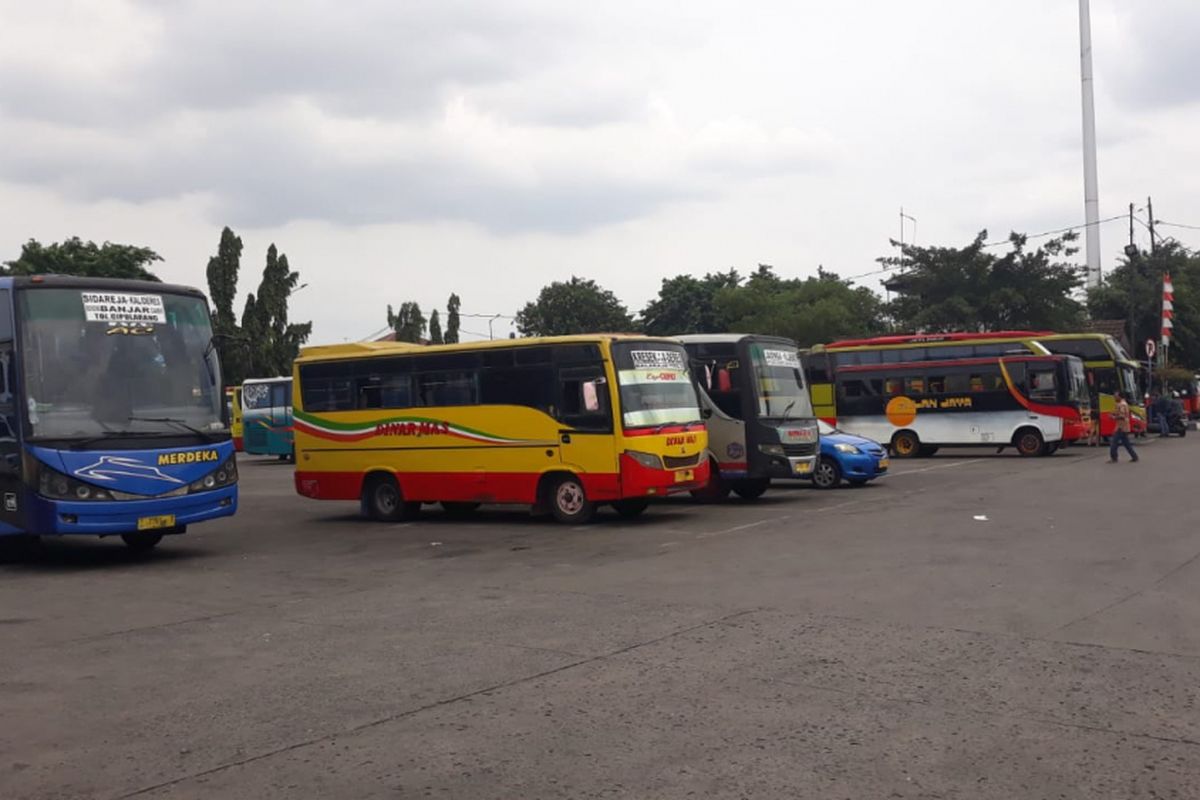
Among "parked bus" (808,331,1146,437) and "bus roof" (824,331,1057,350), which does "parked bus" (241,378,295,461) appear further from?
"bus roof" (824,331,1057,350)

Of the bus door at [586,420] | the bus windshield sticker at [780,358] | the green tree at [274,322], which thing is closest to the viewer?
the bus door at [586,420]

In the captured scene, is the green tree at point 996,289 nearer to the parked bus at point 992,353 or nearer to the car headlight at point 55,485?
the parked bus at point 992,353

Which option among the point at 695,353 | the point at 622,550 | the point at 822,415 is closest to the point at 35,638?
the point at 622,550

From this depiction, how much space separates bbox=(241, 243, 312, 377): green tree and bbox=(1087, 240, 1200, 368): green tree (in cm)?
4108

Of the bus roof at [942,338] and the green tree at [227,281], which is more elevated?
the green tree at [227,281]

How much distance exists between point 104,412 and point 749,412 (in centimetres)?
1053

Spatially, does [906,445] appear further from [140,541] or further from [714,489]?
[140,541]

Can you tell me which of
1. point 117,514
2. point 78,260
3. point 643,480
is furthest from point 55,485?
point 78,260

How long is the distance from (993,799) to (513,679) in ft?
11.0

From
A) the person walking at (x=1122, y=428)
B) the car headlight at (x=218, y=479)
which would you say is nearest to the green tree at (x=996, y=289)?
the person walking at (x=1122, y=428)

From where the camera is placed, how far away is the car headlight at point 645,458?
17000 mm

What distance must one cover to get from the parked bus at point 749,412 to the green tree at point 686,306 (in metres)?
51.4

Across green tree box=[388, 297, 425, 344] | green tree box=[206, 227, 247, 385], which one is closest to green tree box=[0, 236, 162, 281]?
green tree box=[206, 227, 247, 385]

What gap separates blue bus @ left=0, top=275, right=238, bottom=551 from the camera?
13445 millimetres
